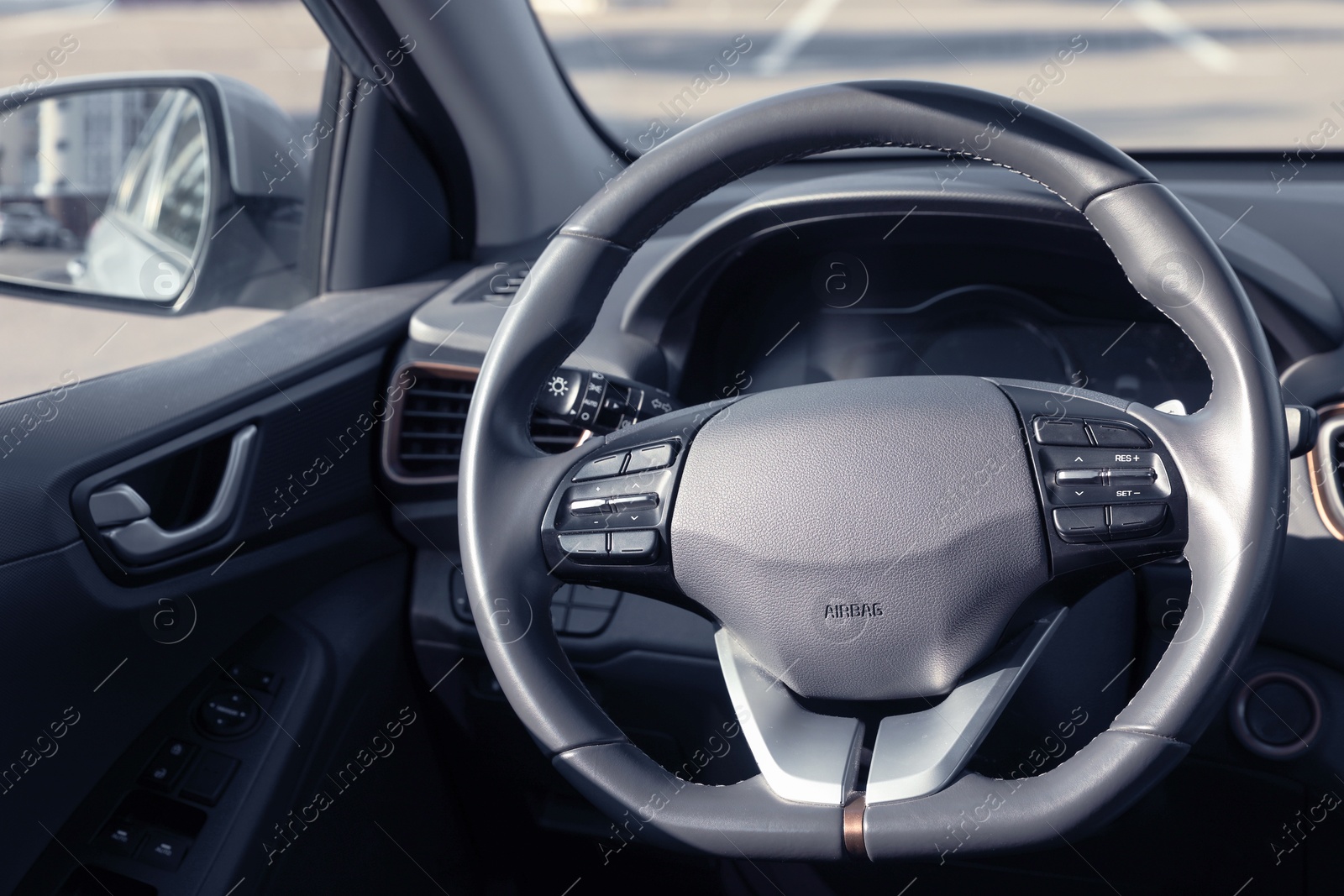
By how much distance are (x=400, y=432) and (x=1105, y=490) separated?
1.07m

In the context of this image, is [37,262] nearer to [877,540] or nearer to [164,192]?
[164,192]

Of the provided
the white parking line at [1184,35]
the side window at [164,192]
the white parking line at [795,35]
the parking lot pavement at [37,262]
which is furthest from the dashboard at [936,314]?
the white parking line at [795,35]

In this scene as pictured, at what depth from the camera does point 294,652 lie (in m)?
1.68

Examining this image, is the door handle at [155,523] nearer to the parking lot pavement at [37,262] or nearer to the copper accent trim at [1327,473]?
the parking lot pavement at [37,262]

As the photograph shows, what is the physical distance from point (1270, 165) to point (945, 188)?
57 centimetres

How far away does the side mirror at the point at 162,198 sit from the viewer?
6.51 ft

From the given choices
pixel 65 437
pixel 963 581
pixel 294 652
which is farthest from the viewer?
pixel 294 652

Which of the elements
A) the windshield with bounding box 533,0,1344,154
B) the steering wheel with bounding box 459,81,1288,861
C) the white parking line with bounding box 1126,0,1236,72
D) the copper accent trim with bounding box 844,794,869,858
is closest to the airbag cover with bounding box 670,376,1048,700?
the steering wheel with bounding box 459,81,1288,861

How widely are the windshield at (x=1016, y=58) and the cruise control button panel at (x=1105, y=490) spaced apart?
1.21 ft

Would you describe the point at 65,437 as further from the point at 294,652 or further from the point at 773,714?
the point at 773,714

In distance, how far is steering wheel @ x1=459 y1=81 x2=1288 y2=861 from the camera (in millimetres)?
1025

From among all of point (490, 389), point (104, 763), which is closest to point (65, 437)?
point (104, 763)

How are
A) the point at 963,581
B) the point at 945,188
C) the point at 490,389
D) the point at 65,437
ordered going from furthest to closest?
the point at 945,188 < the point at 65,437 < the point at 490,389 < the point at 963,581

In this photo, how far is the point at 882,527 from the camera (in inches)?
44.1
